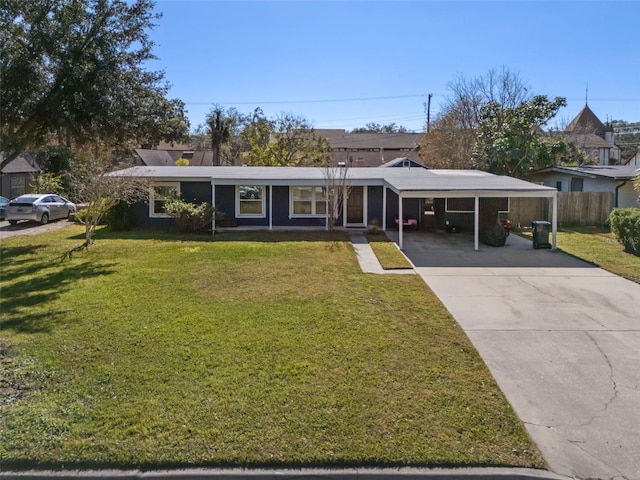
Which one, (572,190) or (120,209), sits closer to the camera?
(120,209)

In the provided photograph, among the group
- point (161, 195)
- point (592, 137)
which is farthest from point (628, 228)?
point (592, 137)

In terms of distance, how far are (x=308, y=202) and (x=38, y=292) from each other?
39.0ft

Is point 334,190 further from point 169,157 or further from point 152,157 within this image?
point 169,157

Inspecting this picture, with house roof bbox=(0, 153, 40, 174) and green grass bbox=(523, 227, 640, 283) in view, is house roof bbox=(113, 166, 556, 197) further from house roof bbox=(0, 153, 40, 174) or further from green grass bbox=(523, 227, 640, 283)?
house roof bbox=(0, 153, 40, 174)

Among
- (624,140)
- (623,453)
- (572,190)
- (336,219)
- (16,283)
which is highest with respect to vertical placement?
(624,140)

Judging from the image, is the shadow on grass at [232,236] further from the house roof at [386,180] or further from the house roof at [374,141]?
the house roof at [374,141]

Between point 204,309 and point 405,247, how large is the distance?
28.2 feet

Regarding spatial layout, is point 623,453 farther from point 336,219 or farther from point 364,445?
point 336,219

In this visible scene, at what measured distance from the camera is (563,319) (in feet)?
24.6

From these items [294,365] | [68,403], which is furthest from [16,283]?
[294,365]

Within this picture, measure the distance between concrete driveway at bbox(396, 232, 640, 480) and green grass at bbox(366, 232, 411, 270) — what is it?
1.88ft

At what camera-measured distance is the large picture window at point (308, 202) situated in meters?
19.0

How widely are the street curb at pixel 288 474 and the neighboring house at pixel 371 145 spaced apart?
157 feet

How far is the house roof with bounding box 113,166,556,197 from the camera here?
14.4m
